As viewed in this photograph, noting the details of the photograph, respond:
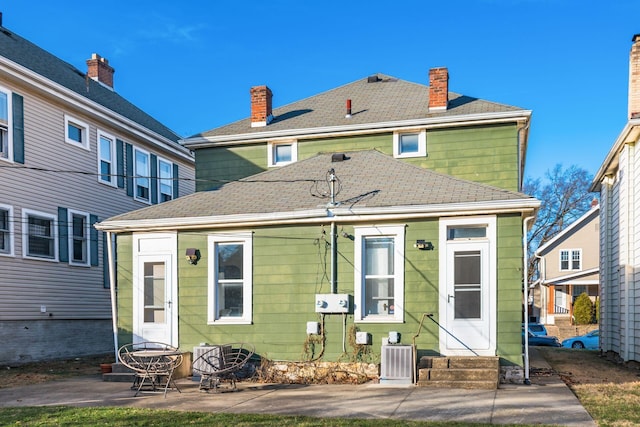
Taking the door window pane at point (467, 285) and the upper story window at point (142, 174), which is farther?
the upper story window at point (142, 174)

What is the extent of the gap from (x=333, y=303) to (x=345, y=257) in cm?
89

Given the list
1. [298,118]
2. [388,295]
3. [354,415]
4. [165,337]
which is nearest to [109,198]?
[298,118]

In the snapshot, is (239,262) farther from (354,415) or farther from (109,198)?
(109,198)

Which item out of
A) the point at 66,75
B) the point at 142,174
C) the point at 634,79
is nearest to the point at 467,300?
the point at 634,79

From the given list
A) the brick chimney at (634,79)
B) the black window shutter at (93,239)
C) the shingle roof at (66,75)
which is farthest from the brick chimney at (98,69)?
the brick chimney at (634,79)

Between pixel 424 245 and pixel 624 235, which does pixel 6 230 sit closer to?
pixel 424 245

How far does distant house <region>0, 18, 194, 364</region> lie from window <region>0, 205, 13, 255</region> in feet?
0.07

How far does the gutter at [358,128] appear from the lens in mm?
13594

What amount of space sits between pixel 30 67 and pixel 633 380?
50.7 feet

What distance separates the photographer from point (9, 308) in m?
14.0

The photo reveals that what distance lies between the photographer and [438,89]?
570 inches

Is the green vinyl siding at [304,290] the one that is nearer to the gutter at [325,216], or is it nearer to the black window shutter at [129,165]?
the gutter at [325,216]

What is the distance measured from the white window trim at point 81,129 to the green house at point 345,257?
5591mm

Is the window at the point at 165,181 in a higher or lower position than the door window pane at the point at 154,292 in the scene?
higher
